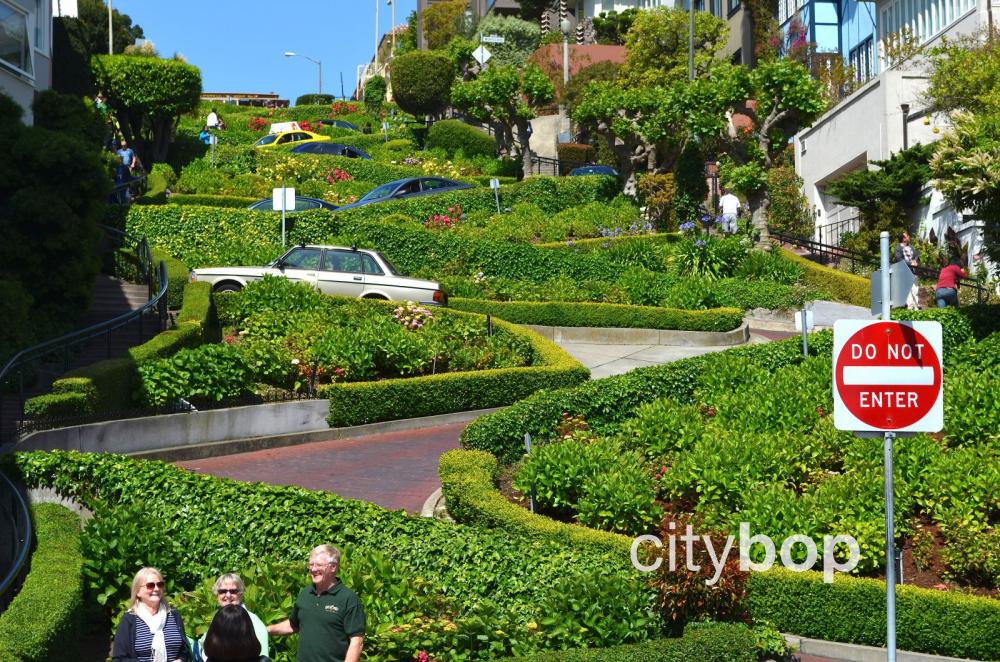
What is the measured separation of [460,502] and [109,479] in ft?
11.0

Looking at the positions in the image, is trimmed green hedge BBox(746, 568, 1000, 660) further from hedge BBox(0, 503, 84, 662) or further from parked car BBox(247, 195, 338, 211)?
parked car BBox(247, 195, 338, 211)

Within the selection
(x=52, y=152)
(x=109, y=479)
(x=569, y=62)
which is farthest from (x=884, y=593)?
(x=569, y=62)

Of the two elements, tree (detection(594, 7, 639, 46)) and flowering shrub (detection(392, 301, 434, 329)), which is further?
tree (detection(594, 7, 639, 46))

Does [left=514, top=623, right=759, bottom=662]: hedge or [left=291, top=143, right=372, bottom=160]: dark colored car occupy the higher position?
[left=291, top=143, right=372, bottom=160]: dark colored car

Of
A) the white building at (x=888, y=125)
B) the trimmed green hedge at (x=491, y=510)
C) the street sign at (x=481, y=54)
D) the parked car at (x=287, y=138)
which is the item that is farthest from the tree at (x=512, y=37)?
the trimmed green hedge at (x=491, y=510)

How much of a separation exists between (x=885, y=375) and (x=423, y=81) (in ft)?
188

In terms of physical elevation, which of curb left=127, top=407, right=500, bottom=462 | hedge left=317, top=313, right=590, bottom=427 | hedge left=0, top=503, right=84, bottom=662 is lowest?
hedge left=0, top=503, right=84, bottom=662

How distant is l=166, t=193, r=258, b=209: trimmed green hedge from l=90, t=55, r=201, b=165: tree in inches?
290

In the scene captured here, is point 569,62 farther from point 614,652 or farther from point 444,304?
point 614,652

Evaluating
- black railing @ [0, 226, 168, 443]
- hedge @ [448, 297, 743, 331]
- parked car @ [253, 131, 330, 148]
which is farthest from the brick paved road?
parked car @ [253, 131, 330, 148]

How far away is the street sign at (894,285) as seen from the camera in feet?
27.6

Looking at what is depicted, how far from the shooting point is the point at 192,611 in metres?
9.53

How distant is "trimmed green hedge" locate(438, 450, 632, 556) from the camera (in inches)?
459

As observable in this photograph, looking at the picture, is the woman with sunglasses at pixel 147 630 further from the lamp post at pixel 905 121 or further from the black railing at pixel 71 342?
the lamp post at pixel 905 121
